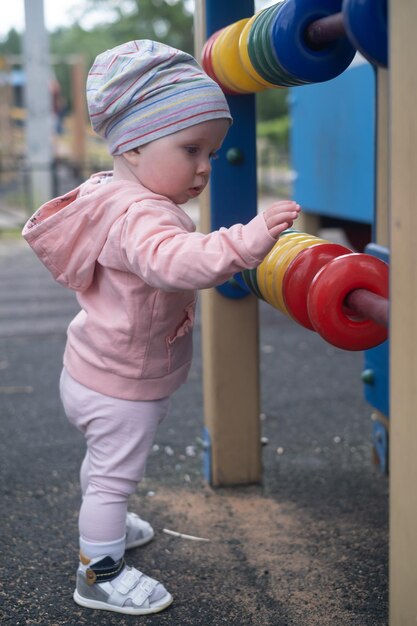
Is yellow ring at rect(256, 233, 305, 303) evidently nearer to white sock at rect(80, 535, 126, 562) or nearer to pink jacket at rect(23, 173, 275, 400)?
pink jacket at rect(23, 173, 275, 400)

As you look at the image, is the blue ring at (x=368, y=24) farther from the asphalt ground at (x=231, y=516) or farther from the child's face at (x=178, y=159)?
the asphalt ground at (x=231, y=516)

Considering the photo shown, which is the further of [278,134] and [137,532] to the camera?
[278,134]

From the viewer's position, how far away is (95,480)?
1797 mm

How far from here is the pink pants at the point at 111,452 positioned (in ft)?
5.82

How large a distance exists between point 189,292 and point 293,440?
120cm

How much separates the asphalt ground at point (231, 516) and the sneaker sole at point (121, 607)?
0.02m

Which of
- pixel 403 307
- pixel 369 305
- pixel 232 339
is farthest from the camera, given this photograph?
pixel 232 339

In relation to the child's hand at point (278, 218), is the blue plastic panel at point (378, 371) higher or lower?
lower

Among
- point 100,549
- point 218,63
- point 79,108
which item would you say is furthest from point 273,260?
point 79,108

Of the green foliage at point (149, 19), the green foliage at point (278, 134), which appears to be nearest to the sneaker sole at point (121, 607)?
the green foliage at point (149, 19)

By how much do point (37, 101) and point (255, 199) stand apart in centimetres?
814

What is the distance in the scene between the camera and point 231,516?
223cm

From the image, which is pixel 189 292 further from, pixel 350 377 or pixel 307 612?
pixel 350 377

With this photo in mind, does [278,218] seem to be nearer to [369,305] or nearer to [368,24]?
[369,305]
